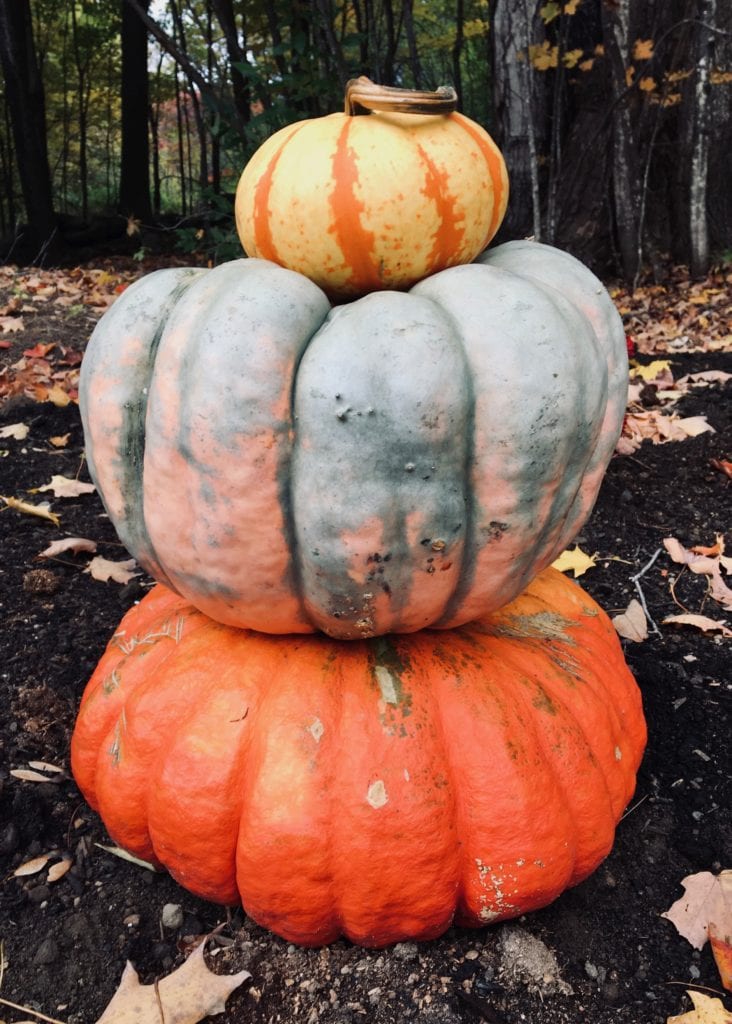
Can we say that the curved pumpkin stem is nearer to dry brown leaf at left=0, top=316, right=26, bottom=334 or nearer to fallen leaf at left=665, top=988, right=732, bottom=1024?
fallen leaf at left=665, top=988, right=732, bottom=1024

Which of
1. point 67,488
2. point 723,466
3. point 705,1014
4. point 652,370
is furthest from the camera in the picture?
point 652,370

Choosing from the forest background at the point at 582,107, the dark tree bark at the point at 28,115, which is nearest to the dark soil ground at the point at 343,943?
the forest background at the point at 582,107

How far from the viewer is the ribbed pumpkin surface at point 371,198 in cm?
154

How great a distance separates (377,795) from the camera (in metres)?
1.56

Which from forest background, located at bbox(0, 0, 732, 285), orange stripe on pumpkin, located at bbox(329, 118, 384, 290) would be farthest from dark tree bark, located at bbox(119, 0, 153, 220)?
orange stripe on pumpkin, located at bbox(329, 118, 384, 290)

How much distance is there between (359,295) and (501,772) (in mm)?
973

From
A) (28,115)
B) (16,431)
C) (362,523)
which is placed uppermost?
(362,523)

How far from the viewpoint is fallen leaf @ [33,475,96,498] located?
342cm

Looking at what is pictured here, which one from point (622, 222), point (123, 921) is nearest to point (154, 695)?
point (123, 921)

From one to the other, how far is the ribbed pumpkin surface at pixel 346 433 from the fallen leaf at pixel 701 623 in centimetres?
119

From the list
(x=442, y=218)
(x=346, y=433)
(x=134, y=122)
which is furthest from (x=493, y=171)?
(x=134, y=122)

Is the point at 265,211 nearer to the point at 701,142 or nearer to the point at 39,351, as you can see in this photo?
the point at 39,351

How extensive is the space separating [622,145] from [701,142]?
21.9 inches

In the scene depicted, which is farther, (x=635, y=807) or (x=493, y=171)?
(x=635, y=807)
